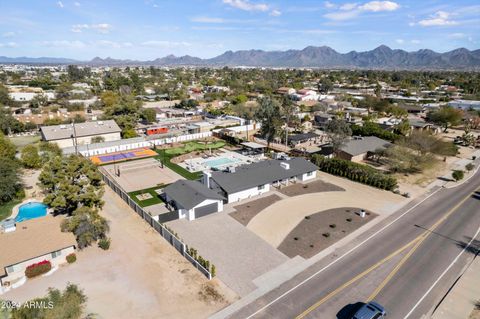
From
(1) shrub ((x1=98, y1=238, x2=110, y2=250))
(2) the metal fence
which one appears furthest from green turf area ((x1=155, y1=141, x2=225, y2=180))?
(1) shrub ((x1=98, y1=238, x2=110, y2=250))

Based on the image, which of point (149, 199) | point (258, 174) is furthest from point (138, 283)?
point (258, 174)

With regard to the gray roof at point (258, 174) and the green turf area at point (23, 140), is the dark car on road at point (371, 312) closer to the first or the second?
the gray roof at point (258, 174)

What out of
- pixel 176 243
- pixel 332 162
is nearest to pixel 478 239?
pixel 332 162

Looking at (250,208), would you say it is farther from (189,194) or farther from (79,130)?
(79,130)

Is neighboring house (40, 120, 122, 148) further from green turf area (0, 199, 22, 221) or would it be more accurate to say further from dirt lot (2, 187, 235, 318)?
dirt lot (2, 187, 235, 318)

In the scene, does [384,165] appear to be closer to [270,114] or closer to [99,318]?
[270,114]

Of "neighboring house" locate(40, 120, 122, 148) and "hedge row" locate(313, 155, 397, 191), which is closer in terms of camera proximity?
"hedge row" locate(313, 155, 397, 191)
